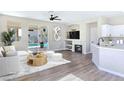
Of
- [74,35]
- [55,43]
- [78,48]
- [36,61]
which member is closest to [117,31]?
[78,48]

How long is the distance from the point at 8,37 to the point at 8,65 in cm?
297

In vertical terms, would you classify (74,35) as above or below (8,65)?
above

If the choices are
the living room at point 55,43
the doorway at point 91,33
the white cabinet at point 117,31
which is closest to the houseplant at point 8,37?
the living room at point 55,43

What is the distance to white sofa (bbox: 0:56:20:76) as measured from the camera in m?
3.12

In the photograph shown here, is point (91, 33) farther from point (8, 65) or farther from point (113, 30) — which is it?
point (8, 65)

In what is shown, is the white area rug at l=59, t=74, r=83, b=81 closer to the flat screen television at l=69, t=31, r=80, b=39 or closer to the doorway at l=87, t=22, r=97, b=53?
the doorway at l=87, t=22, r=97, b=53

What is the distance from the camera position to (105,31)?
5.63m

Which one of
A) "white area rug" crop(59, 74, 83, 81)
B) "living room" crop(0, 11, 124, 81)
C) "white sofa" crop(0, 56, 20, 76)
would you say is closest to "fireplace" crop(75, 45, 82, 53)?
"living room" crop(0, 11, 124, 81)

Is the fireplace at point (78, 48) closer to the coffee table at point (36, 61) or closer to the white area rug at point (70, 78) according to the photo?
the coffee table at point (36, 61)

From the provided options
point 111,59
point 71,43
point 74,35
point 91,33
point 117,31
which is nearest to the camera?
point 111,59

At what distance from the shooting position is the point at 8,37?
576 centimetres

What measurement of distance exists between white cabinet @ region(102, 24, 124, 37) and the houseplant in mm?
4571
